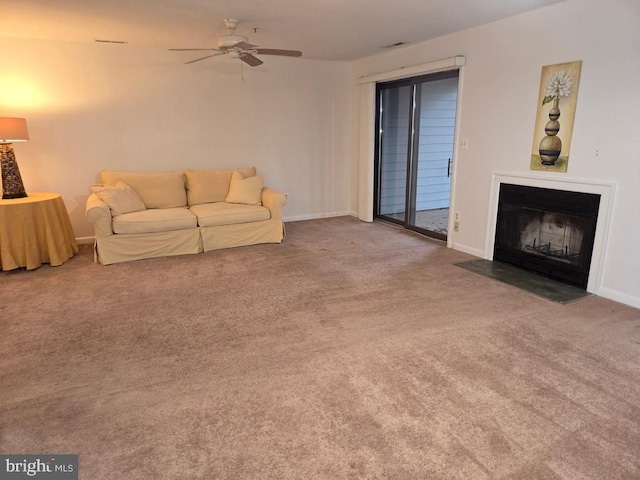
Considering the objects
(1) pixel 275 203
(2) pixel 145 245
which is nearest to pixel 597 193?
(1) pixel 275 203

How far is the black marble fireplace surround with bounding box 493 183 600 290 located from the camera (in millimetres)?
3537

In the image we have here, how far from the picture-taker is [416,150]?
554 centimetres

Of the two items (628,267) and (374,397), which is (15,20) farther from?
(628,267)

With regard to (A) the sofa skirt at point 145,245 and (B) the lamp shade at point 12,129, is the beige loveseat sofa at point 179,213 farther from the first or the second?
(B) the lamp shade at point 12,129

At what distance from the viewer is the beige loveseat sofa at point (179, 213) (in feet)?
14.4

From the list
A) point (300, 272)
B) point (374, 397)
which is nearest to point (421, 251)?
point (300, 272)

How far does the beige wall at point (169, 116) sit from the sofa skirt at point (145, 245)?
1.18m

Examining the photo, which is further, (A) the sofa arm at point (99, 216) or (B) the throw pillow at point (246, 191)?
(B) the throw pillow at point (246, 191)

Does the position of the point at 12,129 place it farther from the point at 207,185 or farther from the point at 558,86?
the point at 558,86

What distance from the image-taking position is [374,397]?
2.13m

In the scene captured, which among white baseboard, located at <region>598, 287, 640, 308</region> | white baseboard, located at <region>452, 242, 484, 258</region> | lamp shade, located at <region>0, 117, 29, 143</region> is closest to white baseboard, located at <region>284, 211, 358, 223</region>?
white baseboard, located at <region>452, 242, 484, 258</region>

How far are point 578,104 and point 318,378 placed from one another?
10.5 ft

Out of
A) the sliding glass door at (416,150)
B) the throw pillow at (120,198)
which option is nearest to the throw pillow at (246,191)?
the throw pillow at (120,198)

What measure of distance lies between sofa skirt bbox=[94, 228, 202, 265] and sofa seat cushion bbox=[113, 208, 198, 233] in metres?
0.06
